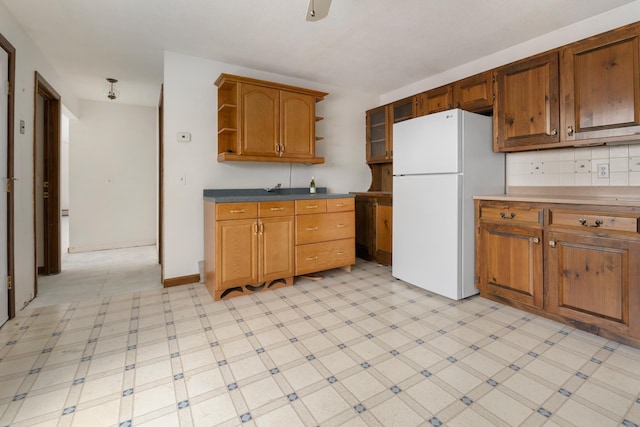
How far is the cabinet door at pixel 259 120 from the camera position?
3043 mm

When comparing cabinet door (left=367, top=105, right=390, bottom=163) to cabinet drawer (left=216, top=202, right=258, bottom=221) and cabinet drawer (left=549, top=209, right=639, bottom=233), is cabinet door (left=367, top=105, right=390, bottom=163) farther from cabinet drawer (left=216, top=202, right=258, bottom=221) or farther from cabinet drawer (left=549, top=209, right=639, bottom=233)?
cabinet drawer (left=549, top=209, right=639, bottom=233)

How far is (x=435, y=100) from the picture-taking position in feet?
11.0

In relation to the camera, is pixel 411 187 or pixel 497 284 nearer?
pixel 497 284

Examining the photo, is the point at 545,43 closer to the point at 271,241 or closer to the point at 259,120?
the point at 259,120

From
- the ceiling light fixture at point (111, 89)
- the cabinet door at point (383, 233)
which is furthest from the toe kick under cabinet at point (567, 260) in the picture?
the ceiling light fixture at point (111, 89)

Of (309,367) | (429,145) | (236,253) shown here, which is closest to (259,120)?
(236,253)

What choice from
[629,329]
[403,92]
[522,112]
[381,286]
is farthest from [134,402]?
[403,92]

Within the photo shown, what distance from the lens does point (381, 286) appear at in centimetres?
306

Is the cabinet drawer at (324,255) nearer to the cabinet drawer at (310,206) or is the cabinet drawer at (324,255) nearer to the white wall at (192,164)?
the cabinet drawer at (310,206)

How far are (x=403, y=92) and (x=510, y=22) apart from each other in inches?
67.1

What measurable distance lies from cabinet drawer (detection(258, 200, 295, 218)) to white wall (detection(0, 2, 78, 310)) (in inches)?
74.9

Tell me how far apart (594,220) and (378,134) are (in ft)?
8.70

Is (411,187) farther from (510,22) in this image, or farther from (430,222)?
(510,22)

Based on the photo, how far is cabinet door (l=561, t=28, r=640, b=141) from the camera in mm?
1999
